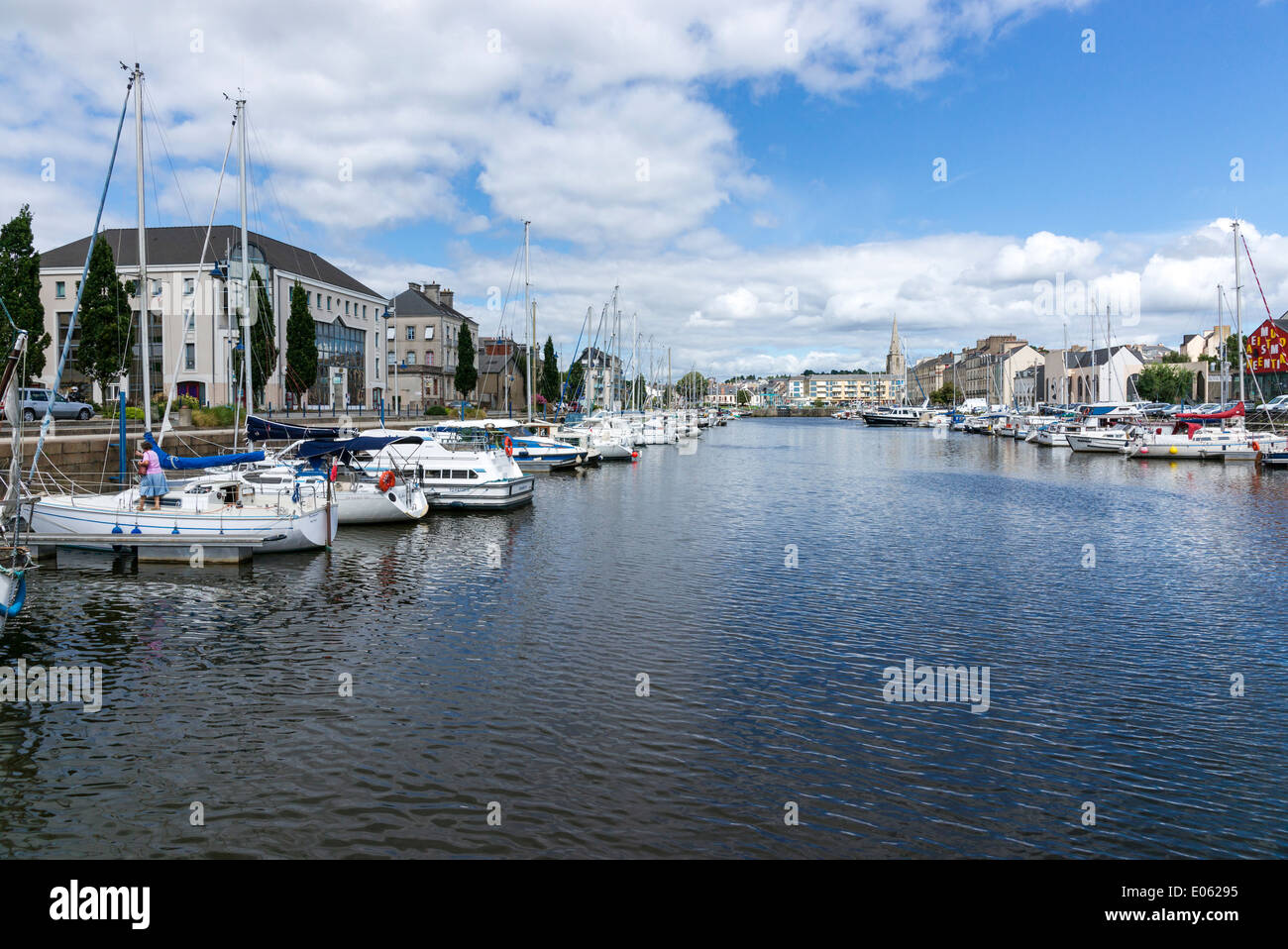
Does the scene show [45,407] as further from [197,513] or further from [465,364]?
[465,364]

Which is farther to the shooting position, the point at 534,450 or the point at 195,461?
the point at 534,450

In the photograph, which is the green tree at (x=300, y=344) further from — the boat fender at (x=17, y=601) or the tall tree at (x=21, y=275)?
the boat fender at (x=17, y=601)

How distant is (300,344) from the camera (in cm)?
7500

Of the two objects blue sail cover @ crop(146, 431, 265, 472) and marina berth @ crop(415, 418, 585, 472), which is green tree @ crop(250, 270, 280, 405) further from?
blue sail cover @ crop(146, 431, 265, 472)

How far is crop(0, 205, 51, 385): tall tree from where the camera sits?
51.5m

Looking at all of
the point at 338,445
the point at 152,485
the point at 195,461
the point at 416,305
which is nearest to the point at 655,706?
the point at 152,485

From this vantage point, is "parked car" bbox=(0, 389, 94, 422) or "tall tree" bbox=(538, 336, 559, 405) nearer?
"parked car" bbox=(0, 389, 94, 422)

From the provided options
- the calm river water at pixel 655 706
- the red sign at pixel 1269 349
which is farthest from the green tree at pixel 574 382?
the calm river water at pixel 655 706

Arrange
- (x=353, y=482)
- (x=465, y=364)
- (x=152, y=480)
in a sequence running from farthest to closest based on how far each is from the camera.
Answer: (x=465, y=364) < (x=353, y=482) < (x=152, y=480)

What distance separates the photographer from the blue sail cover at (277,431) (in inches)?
1276

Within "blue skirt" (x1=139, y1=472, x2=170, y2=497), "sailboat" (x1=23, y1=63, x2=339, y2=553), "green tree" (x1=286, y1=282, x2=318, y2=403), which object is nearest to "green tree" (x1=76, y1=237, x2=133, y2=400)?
"green tree" (x1=286, y1=282, x2=318, y2=403)

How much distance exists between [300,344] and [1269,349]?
373ft

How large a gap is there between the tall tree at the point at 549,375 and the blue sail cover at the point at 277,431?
80.9 meters

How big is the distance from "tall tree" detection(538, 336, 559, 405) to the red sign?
283ft
